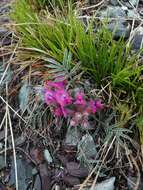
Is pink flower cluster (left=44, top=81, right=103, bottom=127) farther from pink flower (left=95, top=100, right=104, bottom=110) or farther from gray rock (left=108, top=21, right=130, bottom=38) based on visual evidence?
gray rock (left=108, top=21, right=130, bottom=38)

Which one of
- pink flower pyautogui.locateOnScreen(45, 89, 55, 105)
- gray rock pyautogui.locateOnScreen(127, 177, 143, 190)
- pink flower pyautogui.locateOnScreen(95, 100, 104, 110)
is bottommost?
gray rock pyautogui.locateOnScreen(127, 177, 143, 190)

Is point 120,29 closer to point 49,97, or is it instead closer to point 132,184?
point 49,97

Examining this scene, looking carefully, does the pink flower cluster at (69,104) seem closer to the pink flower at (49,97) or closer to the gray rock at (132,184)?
the pink flower at (49,97)

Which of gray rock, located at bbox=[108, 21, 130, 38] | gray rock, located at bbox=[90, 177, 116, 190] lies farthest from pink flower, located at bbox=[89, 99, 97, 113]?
gray rock, located at bbox=[108, 21, 130, 38]

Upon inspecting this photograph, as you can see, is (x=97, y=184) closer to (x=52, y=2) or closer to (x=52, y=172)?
(x=52, y=172)

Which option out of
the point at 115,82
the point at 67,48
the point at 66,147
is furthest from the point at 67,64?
the point at 66,147

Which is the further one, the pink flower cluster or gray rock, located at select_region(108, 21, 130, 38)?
gray rock, located at select_region(108, 21, 130, 38)

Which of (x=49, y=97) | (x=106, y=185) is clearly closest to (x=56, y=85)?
(x=49, y=97)

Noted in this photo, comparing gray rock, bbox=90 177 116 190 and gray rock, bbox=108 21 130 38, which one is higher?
gray rock, bbox=108 21 130 38
